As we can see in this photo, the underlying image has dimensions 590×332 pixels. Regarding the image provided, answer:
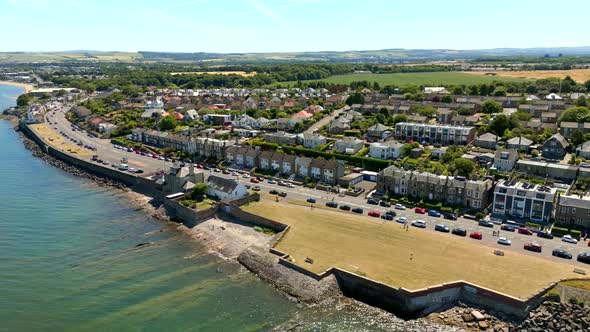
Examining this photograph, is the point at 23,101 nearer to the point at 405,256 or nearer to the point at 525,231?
the point at 405,256

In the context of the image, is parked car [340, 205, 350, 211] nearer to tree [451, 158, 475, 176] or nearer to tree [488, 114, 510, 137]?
tree [451, 158, 475, 176]

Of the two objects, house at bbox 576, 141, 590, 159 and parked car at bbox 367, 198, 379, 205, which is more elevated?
house at bbox 576, 141, 590, 159

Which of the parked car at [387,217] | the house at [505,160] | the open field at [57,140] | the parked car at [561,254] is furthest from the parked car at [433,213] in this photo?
the open field at [57,140]

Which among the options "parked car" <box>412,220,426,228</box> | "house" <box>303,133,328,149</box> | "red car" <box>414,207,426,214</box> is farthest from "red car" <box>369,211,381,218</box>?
"house" <box>303,133,328,149</box>

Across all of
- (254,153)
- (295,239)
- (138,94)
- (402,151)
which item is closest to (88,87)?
(138,94)

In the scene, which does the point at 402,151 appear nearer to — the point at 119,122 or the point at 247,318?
the point at 247,318
